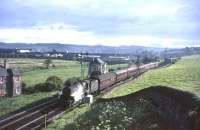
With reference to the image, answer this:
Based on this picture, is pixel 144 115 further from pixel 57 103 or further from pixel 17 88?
pixel 17 88

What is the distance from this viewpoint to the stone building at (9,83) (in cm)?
7847

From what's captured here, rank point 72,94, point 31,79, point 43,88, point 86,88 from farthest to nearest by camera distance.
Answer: point 31,79 < point 43,88 < point 86,88 < point 72,94

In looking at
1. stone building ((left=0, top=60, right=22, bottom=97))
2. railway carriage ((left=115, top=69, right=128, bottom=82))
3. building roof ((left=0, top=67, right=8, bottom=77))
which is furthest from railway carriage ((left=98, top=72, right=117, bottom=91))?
building roof ((left=0, top=67, right=8, bottom=77))

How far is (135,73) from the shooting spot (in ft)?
329

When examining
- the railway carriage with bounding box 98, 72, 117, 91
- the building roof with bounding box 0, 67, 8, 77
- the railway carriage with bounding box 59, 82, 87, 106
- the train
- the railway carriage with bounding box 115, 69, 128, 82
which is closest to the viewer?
the railway carriage with bounding box 59, 82, 87, 106

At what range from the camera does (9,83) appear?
8031 cm

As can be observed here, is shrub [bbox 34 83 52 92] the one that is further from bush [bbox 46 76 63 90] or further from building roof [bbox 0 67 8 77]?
building roof [bbox 0 67 8 77]

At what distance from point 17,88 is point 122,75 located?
2287 cm

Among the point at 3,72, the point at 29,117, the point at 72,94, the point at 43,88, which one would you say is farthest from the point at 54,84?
the point at 29,117

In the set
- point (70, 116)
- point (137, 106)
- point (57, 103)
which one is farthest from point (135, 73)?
point (137, 106)

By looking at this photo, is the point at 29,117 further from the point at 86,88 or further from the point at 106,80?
the point at 106,80

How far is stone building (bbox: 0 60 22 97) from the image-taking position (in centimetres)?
7847

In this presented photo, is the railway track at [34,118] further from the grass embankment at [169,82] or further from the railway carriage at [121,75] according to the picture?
the railway carriage at [121,75]

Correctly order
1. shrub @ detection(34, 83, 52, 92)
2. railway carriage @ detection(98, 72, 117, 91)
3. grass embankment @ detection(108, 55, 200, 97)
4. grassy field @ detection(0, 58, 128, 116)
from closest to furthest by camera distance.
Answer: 1. grassy field @ detection(0, 58, 128, 116)
2. grass embankment @ detection(108, 55, 200, 97)
3. railway carriage @ detection(98, 72, 117, 91)
4. shrub @ detection(34, 83, 52, 92)
